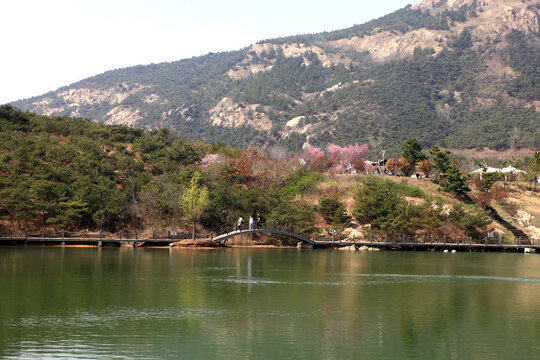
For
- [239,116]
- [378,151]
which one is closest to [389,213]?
[378,151]

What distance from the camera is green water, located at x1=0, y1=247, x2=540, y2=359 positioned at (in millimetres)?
18125

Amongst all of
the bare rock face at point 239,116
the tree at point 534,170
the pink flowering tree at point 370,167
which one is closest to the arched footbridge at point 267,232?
the tree at point 534,170

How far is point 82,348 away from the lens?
1772cm

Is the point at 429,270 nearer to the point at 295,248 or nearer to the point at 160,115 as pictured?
the point at 295,248

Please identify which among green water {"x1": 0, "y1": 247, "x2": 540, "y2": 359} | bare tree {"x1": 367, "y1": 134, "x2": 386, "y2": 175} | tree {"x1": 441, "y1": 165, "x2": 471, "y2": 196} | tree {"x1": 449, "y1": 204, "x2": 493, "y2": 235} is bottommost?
green water {"x1": 0, "y1": 247, "x2": 540, "y2": 359}

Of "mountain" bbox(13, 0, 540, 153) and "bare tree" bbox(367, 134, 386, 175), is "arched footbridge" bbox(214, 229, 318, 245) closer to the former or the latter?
"bare tree" bbox(367, 134, 386, 175)

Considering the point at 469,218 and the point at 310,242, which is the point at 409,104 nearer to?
the point at 469,218

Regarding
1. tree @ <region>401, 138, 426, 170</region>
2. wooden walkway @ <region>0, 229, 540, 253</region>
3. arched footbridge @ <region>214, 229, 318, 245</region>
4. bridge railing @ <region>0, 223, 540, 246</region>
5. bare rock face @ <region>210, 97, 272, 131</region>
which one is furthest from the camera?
bare rock face @ <region>210, 97, 272, 131</region>

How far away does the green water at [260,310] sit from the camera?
1812 centimetres

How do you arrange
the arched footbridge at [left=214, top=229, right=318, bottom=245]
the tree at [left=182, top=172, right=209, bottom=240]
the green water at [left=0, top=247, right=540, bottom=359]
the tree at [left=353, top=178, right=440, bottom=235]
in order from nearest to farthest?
the green water at [left=0, top=247, right=540, bottom=359]
the arched footbridge at [left=214, top=229, right=318, bottom=245]
the tree at [left=182, top=172, right=209, bottom=240]
the tree at [left=353, top=178, right=440, bottom=235]

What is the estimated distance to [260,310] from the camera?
24359mm

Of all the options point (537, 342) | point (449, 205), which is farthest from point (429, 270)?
point (449, 205)

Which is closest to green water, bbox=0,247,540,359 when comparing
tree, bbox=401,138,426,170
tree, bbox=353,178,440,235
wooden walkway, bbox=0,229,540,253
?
wooden walkway, bbox=0,229,540,253

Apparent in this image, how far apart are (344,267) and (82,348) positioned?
2725 centimetres
